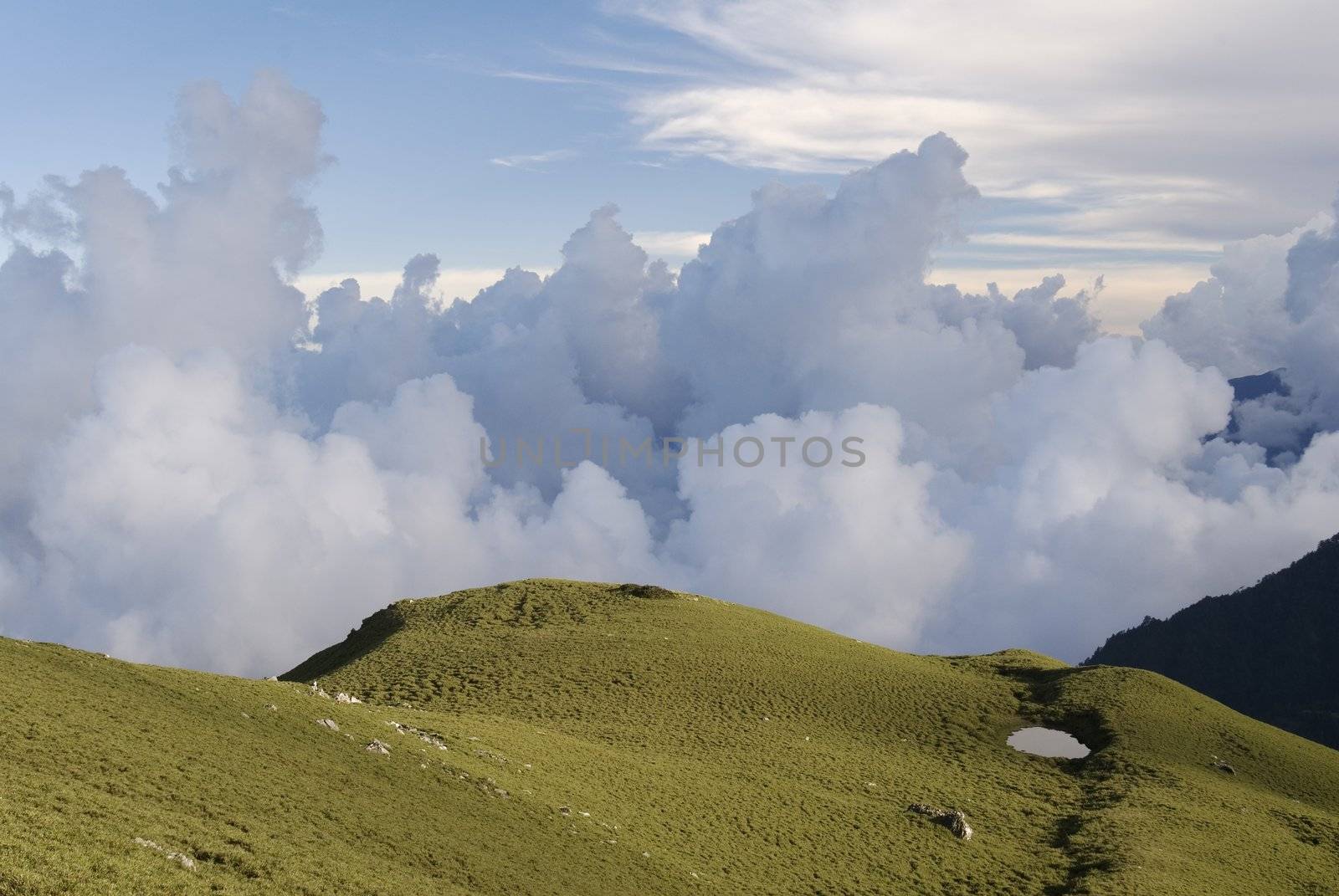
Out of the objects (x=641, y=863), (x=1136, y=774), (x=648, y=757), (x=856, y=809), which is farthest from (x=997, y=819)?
(x=641, y=863)

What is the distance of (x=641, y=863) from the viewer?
44312 millimetres

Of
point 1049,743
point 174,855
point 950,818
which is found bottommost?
point 174,855

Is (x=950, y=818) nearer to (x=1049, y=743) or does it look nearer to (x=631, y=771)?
(x=631, y=771)

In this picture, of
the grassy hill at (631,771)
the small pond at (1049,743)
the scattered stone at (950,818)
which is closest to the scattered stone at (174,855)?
the grassy hill at (631,771)

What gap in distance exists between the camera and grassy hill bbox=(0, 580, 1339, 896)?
3388cm

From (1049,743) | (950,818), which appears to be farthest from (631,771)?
(1049,743)

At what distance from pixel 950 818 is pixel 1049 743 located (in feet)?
82.4

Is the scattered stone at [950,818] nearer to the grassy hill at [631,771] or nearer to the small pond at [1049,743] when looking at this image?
the grassy hill at [631,771]

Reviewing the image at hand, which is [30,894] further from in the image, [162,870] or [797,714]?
[797,714]

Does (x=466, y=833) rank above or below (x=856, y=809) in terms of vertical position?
below

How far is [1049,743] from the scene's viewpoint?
262 ft

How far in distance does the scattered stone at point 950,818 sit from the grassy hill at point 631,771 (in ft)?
3.09

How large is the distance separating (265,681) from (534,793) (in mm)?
19303

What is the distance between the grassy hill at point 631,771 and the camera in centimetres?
3388
